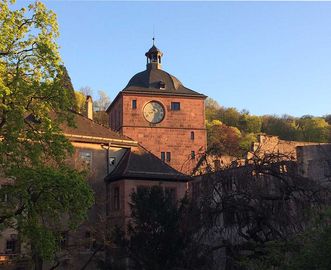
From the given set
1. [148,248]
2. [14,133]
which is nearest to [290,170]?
[148,248]

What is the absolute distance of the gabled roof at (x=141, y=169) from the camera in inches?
1241

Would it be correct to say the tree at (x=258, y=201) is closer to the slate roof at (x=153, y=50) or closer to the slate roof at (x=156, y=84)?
the slate roof at (x=156, y=84)

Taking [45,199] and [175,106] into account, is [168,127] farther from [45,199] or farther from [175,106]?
Answer: [45,199]

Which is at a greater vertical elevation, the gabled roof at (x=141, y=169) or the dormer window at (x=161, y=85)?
the dormer window at (x=161, y=85)

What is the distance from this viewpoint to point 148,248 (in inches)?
717

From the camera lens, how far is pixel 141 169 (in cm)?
3212

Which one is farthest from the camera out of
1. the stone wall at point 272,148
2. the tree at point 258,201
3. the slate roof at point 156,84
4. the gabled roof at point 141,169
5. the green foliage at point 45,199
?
the slate roof at point 156,84

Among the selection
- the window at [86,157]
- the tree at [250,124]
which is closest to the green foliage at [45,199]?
the window at [86,157]

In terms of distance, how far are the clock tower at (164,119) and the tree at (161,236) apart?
32746 mm

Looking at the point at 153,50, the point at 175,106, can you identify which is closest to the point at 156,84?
the point at 175,106

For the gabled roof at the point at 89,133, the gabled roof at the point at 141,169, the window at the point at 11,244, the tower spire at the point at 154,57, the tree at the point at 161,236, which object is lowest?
the window at the point at 11,244

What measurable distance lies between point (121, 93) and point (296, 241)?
39.7m

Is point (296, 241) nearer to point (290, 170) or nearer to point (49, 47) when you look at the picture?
point (290, 170)

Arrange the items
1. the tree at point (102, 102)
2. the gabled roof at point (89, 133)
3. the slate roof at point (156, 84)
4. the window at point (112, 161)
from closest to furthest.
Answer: the gabled roof at point (89, 133) < the window at point (112, 161) < the slate roof at point (156, 84) < the tree at point (102, 102)
